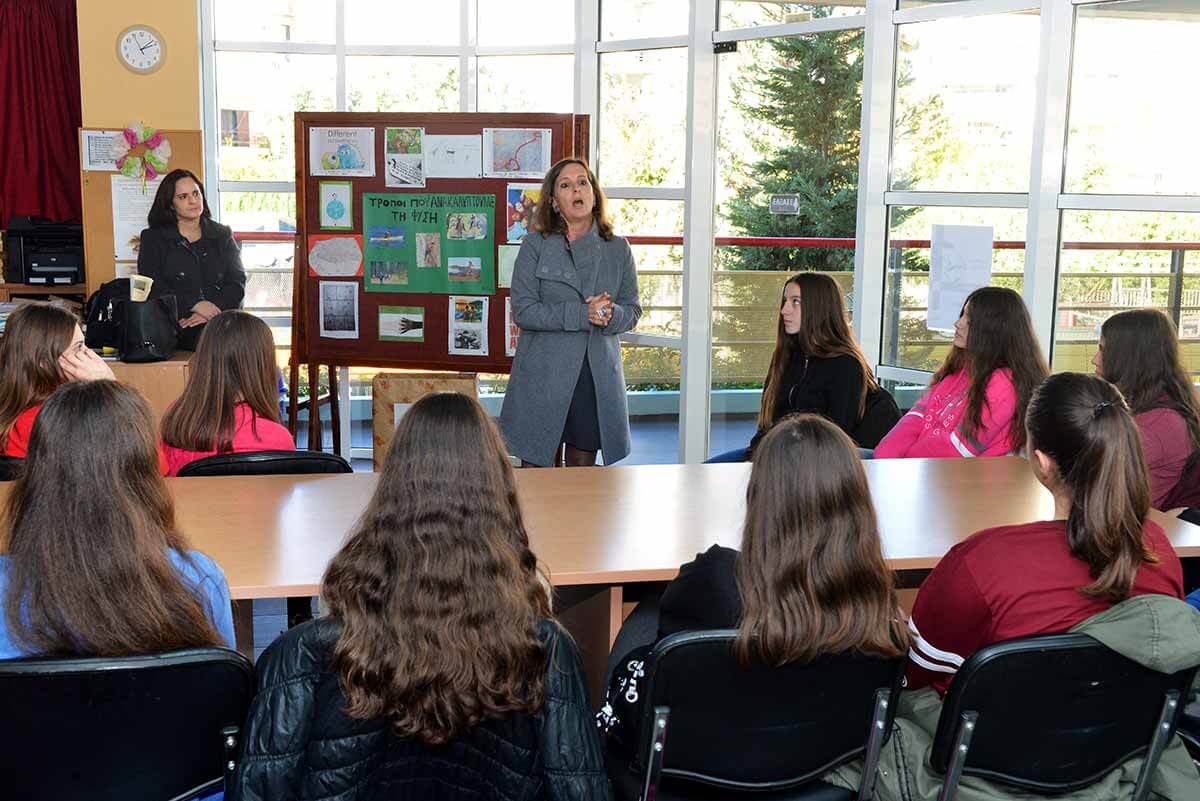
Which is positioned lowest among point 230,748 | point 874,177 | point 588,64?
point 230,748

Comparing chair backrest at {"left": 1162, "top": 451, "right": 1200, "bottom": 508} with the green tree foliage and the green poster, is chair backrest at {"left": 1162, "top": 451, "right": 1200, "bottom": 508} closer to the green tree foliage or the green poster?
the green tree foliage

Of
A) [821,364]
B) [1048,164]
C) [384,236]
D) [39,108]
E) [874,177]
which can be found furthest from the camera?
[39,108]

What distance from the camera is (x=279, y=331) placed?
23.1 ft

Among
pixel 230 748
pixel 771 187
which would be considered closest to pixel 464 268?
pixel 771 187

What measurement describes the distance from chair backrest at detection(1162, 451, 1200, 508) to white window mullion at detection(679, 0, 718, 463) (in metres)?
3.01

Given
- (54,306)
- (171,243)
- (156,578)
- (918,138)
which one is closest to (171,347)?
(171,243)

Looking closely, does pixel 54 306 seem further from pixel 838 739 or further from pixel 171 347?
pixel 838 739

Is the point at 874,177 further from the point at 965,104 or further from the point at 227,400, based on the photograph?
the point at 227,400

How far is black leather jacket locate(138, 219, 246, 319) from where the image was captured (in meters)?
5.64

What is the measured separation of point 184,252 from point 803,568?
4442mm

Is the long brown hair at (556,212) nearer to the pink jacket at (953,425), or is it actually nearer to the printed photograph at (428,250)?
the printed photograph at (428,250)

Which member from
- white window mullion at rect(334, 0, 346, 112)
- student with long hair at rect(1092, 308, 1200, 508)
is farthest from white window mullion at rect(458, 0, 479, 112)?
student with long hair at rect(1092, 308, 1200, 508)

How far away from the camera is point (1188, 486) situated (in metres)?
3.08

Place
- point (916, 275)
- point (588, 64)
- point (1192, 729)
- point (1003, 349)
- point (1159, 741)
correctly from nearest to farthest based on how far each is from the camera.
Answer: point (1159, 741), point (1192, 729), point (1003, 349), point (916, 275), point (588, 64)
